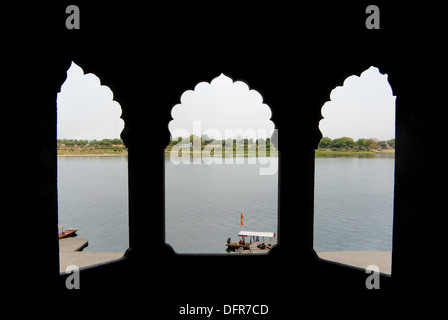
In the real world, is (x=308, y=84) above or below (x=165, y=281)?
above

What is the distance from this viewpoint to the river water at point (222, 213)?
103 ft

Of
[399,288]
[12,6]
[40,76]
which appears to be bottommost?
[399,288]

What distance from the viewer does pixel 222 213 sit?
134ft

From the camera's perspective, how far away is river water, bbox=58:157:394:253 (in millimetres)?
31500

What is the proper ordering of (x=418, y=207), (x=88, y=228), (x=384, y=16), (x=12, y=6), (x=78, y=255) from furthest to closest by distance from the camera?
(x=88, y=228)
(x=78, y=255)
(x=384, y=16)
(x=418, y=207)
(x=12, y=6)

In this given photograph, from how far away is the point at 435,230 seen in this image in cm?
194

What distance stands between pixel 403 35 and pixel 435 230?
1.28 meters

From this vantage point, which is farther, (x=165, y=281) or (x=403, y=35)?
(x=165, y=281)

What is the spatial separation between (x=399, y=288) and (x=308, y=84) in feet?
8.51

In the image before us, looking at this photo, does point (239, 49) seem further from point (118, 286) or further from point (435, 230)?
point (118, 286)

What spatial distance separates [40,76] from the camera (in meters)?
1.87
